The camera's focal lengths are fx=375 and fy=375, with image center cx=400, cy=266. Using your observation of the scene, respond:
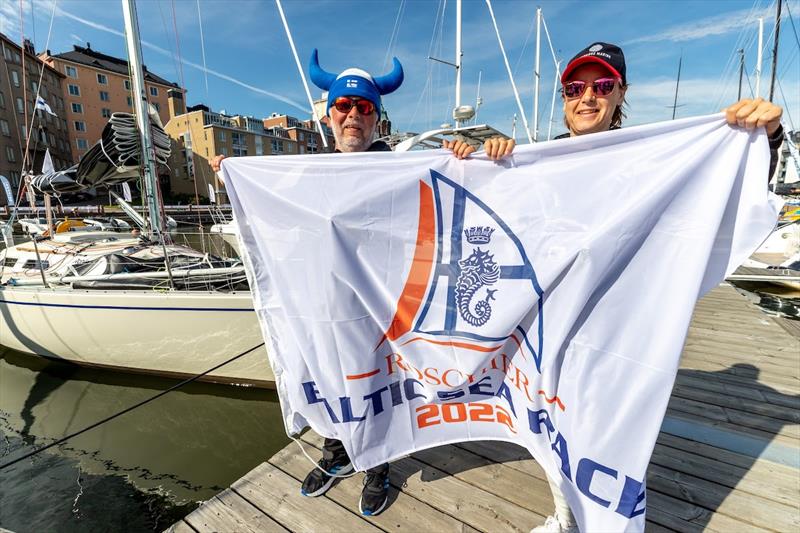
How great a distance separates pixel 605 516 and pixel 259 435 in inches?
202

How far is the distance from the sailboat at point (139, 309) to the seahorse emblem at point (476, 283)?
4380mm

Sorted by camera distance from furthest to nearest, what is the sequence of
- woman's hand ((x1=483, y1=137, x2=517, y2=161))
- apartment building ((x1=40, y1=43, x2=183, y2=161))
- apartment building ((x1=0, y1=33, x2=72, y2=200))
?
1. apartment building ((x1=40, y1=43, x2=183, y2=161))
2. apartment building ((x1=0, y1=33, x2=72, y2=200))
3. woman's hand ((x1=483, y1=137, x2=517, y2=161))

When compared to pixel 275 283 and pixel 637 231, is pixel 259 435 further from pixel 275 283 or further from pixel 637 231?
pixel 637 231

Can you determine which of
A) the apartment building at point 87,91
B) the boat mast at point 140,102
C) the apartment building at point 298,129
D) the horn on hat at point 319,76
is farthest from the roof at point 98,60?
the horn on hat at point 319,76

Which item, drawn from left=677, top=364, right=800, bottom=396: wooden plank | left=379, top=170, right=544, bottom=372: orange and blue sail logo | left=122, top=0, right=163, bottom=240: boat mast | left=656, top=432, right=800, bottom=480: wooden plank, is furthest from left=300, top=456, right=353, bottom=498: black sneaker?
left=122, top=0, right=163, bottom=240: boat mast

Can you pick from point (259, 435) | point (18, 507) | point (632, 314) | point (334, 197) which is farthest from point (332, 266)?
point (18, 507)

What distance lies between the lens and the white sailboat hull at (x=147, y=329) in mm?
5703

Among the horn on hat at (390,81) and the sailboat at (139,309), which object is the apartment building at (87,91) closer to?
the sailboat at (139,309)

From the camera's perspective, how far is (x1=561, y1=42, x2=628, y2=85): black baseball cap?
179 centimetres

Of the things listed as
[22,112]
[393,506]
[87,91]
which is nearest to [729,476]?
[393,506]

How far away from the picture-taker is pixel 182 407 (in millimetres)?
6203

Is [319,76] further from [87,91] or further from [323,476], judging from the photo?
[87,91]

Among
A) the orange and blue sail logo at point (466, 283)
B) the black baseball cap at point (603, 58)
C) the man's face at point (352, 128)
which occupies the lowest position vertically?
the orange and blue sail logo at point (466, 283)

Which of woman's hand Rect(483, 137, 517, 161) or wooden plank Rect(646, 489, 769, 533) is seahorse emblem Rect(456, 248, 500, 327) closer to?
woman's hand Rect(483, 137, 517, 161)
